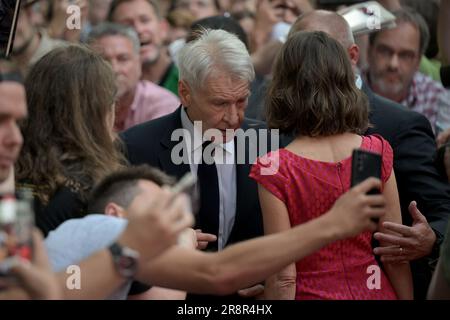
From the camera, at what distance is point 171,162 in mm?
4539

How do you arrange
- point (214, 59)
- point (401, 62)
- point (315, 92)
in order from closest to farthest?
point (315, 92) → point (214, 59) → point (401, 62)

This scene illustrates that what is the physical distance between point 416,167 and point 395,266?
2.06ft

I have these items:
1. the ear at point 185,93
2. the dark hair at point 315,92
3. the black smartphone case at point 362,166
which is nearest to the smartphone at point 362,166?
the black smartphone case at point 362,166

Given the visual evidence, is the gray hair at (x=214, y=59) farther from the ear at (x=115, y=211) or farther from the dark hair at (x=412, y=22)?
the dark hair at (x=412, y=22)

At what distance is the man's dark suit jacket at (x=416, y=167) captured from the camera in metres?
4.45

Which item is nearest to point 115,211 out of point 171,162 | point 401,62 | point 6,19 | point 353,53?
point 171,162

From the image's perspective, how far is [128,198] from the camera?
10.9 ft

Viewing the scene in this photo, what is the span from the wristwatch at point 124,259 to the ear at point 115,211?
513mm

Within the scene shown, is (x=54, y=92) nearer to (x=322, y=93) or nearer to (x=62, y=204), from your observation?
(x=62, y=204)

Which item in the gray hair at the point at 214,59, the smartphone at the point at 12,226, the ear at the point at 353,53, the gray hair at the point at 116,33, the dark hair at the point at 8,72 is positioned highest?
the dark hair at the point at 8,72

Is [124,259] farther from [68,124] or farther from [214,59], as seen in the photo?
[214,59]

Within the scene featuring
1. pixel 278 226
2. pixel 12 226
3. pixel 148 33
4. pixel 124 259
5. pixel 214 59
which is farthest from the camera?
pixel 148 33

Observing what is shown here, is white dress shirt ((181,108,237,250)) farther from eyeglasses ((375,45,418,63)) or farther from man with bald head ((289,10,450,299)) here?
eyeglasses ((375,45,418,63))

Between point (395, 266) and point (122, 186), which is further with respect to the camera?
point (395, 266)
